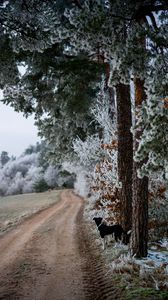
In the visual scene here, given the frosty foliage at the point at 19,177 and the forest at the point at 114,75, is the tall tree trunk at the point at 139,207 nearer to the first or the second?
the forest at the point at 114,75

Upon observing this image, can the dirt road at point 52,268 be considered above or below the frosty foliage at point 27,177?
below

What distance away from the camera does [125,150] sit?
477 inches

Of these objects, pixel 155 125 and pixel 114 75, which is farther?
pixel 114 75

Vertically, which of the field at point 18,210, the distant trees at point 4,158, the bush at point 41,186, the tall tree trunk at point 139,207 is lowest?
the field at point 18,210

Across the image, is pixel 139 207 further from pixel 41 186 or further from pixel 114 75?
pixel 41 186

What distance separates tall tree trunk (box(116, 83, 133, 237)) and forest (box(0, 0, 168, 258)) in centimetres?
3

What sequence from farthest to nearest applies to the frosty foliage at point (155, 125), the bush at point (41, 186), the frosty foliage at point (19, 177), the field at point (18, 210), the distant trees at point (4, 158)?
the distant trees at point (4, 158)
the frosty foliage at point (19, 177)
the bush at point (41, 186)
the field at point (18, 210)
the frosty foliage at point (155, 125)

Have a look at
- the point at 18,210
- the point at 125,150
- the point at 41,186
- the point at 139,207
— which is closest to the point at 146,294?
the point at 139,207

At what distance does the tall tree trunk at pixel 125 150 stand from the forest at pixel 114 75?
31mm

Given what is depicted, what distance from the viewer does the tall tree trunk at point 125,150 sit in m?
11.9

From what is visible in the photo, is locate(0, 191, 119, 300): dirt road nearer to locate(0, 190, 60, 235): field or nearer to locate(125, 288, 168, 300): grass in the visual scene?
locate(125, 288, 168, 300): grass

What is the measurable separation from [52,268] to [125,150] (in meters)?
4.29

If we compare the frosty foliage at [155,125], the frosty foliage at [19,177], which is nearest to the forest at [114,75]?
the frosty foliage at [155,125]

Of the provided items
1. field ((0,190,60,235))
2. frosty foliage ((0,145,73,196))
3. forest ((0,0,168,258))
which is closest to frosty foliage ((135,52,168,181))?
forest ((0,0,168,258))
